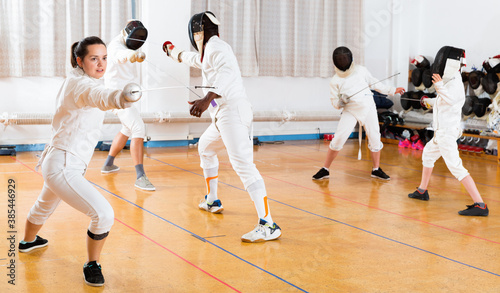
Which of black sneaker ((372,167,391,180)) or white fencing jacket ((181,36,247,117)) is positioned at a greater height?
white fencing jacket ((181,36,247,117))

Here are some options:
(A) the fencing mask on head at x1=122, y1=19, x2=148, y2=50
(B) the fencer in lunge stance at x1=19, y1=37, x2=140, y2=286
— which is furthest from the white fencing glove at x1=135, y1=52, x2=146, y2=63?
(B) the fencer in lunge stance at x1=19, y1=37, x2=140, y2=286

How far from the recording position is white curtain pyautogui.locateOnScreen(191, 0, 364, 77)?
7.82m

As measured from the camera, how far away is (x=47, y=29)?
6645 millimetres

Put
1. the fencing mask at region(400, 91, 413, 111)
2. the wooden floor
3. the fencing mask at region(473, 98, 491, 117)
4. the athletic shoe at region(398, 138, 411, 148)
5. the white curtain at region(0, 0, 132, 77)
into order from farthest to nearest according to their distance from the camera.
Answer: the fencing mask at region(400, 91, 413, 111), the athletic shoe at region(398, 138, 411, 148), the fencing mask at region(473, 98, 491, 117), the white curtain at region(0, 0, 132, 77), the wooden floor

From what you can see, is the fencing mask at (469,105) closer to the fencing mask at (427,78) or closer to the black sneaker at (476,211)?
the fencing mask at (427,78)

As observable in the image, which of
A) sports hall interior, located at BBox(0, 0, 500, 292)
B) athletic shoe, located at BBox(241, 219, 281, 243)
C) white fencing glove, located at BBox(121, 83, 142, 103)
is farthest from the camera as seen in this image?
athletic shoe, located at BBox(241, 219, 281, 243)

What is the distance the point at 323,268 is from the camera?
9.77ft

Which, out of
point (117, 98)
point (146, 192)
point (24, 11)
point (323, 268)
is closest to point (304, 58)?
point (24, 11)

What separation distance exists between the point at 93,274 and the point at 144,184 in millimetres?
2200

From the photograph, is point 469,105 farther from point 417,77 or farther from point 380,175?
point 380,175

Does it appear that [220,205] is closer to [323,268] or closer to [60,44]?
[323,268]

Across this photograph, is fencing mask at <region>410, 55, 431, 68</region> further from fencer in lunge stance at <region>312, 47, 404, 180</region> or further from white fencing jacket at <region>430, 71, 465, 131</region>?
white fencing jacket at <region>430, 71, 465, 131</region>

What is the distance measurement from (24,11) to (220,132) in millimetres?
4068

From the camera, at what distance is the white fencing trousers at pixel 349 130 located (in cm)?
545
